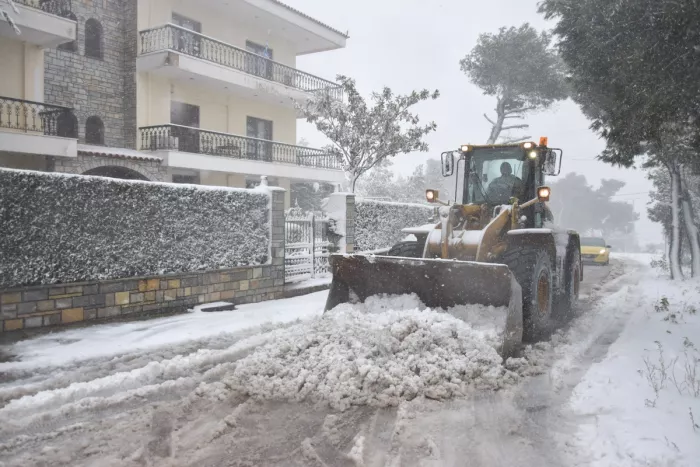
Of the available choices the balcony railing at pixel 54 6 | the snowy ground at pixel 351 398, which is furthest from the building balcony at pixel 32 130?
the snowy ground at pixel 351 398

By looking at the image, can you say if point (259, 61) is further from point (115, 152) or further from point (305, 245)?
point (305, 245)

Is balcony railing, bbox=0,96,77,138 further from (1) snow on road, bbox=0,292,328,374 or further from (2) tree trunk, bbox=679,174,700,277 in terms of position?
(2) tree trunk, bbox=679,174,700,277

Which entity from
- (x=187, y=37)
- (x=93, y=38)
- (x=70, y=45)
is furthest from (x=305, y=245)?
(x=93, y=38)

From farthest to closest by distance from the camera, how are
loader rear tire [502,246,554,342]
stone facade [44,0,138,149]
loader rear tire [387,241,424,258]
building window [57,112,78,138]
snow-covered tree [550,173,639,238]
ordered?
snow-covered tree [550,173,639,238]
stone facade [44,0,138,149]
building window [57,112,78,138]
loader rear tire [387,241,424,258]
loader rear tire [502,246,554,342]

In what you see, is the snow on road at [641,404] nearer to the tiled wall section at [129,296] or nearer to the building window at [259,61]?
the tiled wall section at [129,296]

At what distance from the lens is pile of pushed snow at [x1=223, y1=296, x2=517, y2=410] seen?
12.9ft

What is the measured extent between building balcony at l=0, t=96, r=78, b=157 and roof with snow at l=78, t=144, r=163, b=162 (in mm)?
665

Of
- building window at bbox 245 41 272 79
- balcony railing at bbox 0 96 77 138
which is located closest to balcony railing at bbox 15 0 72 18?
balcony railing at bbox 0 96 77 138

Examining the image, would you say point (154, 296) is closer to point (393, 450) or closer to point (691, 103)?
point (393, 450)

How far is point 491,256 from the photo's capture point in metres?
6.05

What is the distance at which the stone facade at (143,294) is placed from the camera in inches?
230

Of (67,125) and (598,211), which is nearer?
(67,125)

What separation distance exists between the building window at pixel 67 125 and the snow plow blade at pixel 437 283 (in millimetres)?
10970

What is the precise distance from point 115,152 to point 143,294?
7876mm
